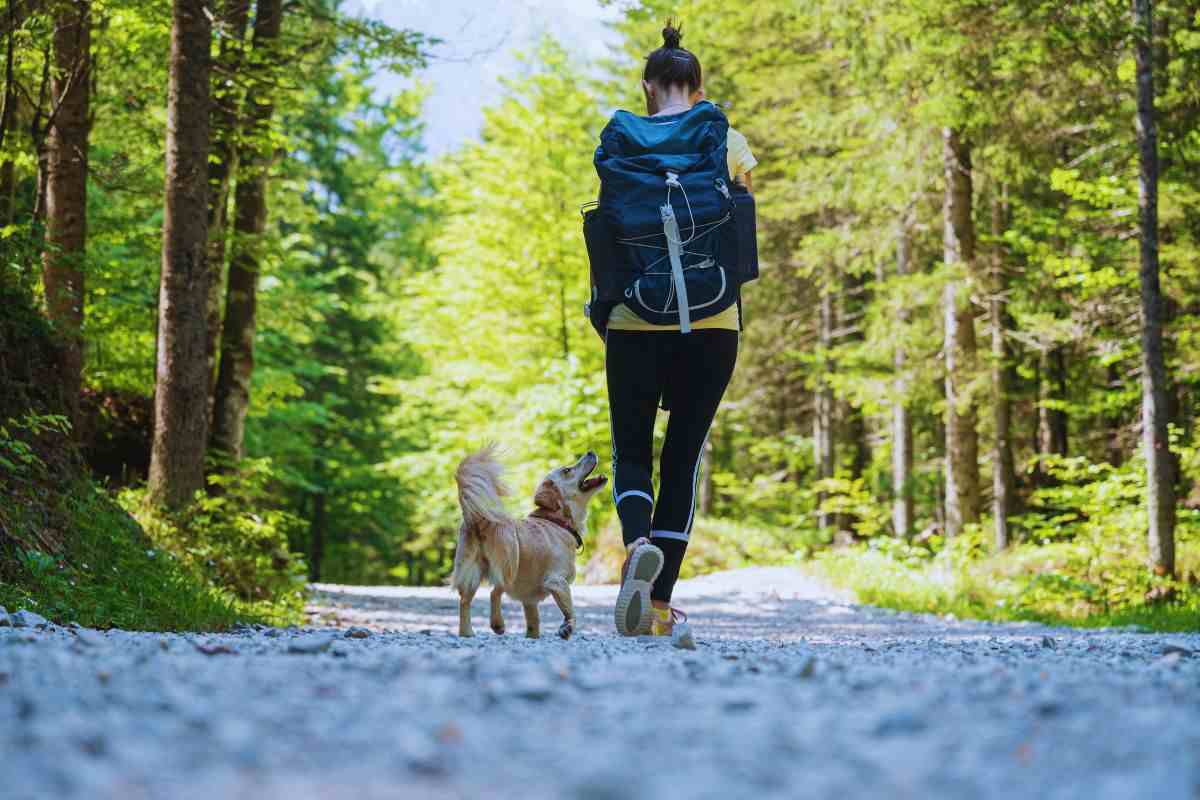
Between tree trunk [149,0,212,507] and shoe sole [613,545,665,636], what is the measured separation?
533cm

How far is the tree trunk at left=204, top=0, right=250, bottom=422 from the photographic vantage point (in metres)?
10.8

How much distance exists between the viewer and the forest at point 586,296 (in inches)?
352

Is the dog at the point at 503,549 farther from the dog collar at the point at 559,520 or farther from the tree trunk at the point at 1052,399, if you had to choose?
the tree trunk at the point at 1052,399

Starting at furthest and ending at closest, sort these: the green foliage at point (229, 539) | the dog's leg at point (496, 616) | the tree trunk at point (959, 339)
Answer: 1. the tree trunk at point (959, 339)
2. the green foliage at point (229, 539)
3. the dog's leg at point (496, 616)

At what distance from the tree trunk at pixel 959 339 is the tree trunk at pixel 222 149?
8.97 metres

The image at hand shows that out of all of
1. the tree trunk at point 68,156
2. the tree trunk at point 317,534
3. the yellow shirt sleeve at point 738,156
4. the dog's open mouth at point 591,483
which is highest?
the tree trunk at point 68,156

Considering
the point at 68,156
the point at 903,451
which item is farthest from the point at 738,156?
the point at 903,451

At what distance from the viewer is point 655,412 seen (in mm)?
5215

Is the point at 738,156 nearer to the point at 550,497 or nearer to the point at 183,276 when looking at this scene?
the point at 550,497

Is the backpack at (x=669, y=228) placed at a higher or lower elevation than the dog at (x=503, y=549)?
higher

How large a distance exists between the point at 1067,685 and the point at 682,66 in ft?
11.9

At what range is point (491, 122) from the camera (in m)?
25.3

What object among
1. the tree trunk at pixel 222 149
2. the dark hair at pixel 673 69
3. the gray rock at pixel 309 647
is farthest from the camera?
the tree trunk at pixel 222 149

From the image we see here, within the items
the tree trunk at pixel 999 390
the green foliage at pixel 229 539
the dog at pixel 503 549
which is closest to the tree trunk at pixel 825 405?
the tree trunk at pixel 999 390
